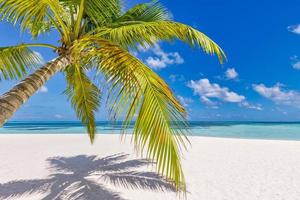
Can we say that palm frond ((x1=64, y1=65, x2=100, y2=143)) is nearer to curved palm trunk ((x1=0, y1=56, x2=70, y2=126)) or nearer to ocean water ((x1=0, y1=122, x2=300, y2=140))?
curved palm trunk ((x1=0, y1=56, x2=70, y2=126))

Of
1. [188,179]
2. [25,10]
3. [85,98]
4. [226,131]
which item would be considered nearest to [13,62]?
[25,10]

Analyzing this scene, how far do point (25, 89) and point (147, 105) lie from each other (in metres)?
1.60

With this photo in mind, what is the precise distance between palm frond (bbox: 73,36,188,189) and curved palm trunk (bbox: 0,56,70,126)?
721 mm

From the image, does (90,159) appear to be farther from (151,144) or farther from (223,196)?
(151,144)

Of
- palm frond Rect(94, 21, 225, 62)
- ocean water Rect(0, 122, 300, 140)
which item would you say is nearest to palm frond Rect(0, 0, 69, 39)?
palm frond Rect(94, 21, 225, 62)

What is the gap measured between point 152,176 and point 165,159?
3.80m

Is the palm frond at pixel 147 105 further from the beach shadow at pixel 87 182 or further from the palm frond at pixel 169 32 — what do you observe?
the beach shadow at pixel 87 182

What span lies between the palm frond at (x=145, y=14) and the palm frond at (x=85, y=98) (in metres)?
1.61

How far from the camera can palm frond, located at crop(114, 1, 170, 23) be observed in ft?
19.4

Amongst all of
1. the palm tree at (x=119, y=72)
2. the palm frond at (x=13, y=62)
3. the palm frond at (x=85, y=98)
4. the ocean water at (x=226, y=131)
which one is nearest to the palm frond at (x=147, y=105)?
the palm tree at (x=119, y=72)

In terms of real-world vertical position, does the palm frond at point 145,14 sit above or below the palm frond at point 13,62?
above

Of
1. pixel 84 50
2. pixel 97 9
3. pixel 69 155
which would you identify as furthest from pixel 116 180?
pixel 69 155

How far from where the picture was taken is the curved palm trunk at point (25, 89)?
120 inches

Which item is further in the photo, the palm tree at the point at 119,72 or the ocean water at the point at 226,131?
the ocean water at the point at 226,131
